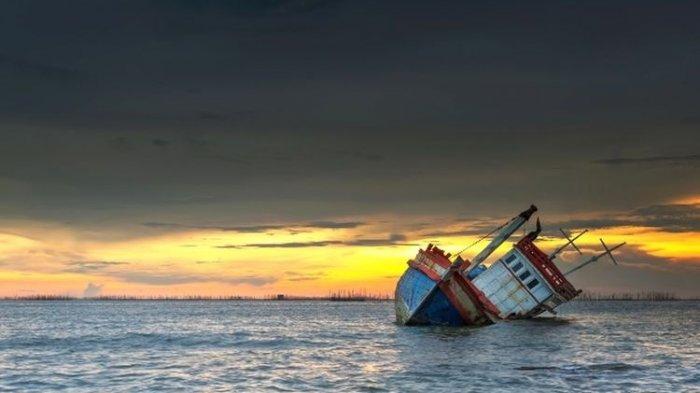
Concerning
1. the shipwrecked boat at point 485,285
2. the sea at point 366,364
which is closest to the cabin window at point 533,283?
the shipwrecked boat at point 485,285

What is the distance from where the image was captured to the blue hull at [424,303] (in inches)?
1956

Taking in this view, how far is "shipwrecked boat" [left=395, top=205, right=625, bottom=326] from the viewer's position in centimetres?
4947

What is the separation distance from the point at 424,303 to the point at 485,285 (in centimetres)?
1185

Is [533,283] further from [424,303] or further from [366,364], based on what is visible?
[366,364]

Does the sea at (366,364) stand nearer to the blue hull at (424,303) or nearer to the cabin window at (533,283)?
the blue hull at (424,303)

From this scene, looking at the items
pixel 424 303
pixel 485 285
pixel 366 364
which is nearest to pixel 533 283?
pixel 485 285

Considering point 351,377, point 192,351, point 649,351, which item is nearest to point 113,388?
point 351,377

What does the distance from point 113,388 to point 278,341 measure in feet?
82.2

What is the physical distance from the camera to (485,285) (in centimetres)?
6097

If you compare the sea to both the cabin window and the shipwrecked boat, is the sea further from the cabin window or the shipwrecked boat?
the cabin window

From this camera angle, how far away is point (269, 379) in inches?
1150

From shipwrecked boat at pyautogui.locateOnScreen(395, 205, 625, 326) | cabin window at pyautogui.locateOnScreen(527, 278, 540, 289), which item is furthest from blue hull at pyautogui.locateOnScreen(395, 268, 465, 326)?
cabin window at pyautogui.locateOnScreen(527, 278, 540, 289)

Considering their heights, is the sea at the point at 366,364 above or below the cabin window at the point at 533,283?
below

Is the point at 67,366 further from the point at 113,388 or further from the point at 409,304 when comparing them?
the point at 409,304
